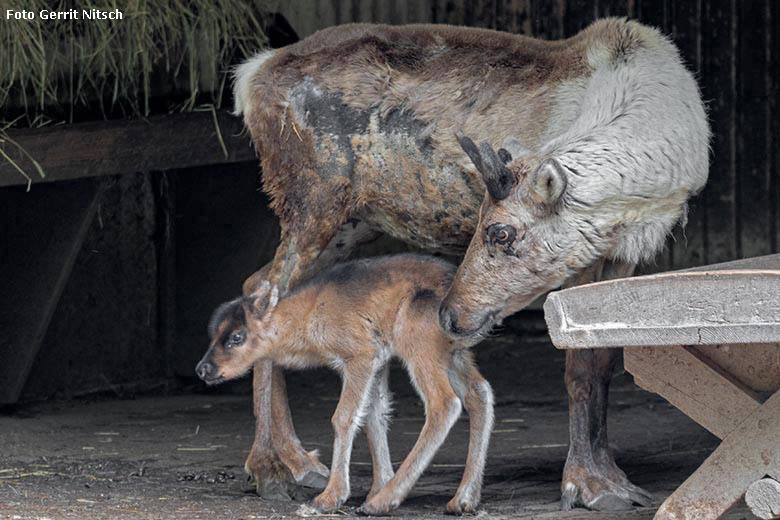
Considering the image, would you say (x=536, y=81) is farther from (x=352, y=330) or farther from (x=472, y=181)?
(x=352, y=330)

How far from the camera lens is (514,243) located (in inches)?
214

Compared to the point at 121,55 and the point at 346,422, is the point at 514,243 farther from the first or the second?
the point at 121,55

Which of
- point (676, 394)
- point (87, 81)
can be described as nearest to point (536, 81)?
point (676, 394)

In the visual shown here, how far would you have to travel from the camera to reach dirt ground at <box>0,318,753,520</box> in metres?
5.61

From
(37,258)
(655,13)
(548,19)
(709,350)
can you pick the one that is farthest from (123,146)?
(655,13)

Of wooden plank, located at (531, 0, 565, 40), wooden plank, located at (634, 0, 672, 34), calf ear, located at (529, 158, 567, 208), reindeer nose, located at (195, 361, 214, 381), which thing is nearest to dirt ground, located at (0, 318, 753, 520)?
reindeer nose, located at (195, 361, 214, 381)

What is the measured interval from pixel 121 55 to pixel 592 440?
3.32m

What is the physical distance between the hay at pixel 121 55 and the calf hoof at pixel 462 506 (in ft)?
9.85

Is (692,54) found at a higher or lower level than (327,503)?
higher

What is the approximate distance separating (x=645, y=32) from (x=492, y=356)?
4.08 meters

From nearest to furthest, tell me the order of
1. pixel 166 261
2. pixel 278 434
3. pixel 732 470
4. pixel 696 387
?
pixel 732 470 < pixel 696 387 < pixel 278 434 < pixel 166 261

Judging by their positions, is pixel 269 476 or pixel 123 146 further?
pixel 123 146

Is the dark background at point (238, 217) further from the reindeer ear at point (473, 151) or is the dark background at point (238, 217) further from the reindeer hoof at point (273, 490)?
the reindeer ear at point (473, 151)

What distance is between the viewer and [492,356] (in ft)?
32.0
